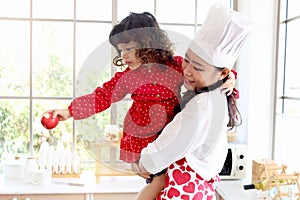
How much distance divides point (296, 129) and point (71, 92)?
1.28 meters

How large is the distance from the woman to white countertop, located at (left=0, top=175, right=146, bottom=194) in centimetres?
103

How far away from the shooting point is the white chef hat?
0.89 m

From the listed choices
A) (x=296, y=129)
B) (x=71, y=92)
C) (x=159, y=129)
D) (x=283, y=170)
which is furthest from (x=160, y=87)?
(x=71, y=92)

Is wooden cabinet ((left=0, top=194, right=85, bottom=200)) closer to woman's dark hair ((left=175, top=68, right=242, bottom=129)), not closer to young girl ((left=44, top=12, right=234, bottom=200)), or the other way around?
young girl ((left=44, top=12, right=234, bottom=200))

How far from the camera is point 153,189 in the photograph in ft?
3.44

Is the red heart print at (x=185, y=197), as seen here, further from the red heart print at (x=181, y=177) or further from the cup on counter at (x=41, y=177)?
the cup on counter at (x=41, y=177)

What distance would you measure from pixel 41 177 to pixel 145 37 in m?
1.26

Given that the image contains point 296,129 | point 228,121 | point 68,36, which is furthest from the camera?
point 68,36

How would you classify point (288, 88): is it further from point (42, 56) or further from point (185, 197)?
point (42, 56)

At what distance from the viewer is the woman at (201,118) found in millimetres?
902

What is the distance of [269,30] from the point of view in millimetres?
2104

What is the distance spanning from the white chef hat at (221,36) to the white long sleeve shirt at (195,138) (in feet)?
0.32

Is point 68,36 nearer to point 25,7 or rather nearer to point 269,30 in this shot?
point 25,7

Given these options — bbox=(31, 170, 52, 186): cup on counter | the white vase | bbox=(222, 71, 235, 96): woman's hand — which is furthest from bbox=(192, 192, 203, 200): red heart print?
the white vase
